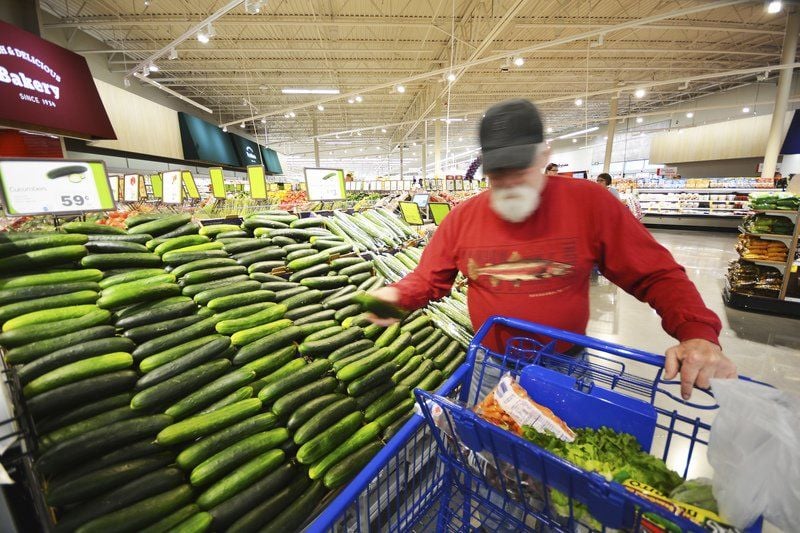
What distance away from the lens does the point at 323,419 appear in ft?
4.73

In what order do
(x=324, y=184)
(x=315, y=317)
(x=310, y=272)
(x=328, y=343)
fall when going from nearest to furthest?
(x=328, y=343), (x=315, y=317), (x=310, y=272), (x=324, y=184)

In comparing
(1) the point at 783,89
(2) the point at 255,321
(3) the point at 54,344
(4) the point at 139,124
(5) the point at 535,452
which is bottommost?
(2) the point at 255,321

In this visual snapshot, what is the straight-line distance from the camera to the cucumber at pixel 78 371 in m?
1.14

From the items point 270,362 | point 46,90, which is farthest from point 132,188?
point 270,362

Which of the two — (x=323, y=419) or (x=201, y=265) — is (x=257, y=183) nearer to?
(x=201, y=265)

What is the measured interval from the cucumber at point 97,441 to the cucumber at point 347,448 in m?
0.59

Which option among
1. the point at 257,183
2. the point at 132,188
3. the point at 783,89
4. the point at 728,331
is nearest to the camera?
the point at 728,331

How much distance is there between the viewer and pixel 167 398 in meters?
1.32

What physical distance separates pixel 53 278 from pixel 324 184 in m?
2.56

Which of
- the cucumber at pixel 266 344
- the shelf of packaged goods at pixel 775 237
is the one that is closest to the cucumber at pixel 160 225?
the cucumber at pixel 266 344

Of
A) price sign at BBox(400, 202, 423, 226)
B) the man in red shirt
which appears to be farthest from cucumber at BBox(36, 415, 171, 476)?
price sign at BBox(400, 202, 423, 226)

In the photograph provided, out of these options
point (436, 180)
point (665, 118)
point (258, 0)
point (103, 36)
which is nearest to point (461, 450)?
point (258, 0)

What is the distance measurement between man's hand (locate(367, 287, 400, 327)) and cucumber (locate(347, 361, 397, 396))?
0.51 meters

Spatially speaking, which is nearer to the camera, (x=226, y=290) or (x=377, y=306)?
(x=377, y=306)
